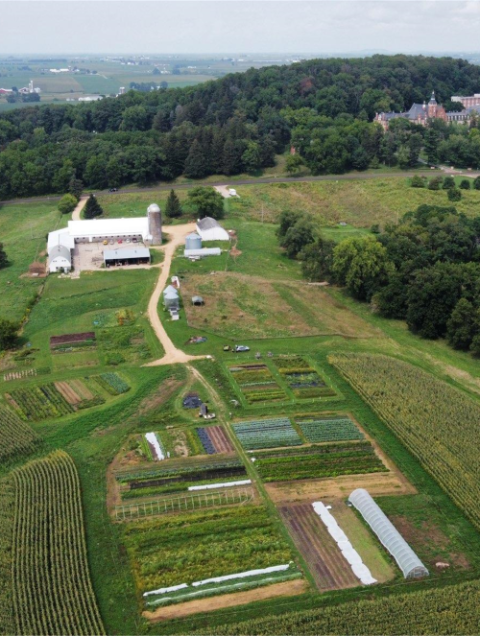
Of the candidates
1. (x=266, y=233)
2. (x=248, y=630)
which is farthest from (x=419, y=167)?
(x=248, y=630)

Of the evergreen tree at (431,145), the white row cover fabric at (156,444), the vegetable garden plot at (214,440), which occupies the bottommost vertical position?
the white row cover fabric at (156,444)

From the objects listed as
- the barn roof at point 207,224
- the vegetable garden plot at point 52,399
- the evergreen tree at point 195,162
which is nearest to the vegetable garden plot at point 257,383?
the vegetable garden plot at point 52,399

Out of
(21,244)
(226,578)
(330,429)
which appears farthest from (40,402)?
(21,244)

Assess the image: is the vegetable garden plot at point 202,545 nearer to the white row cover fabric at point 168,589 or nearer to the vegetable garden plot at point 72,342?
the white row cover fabric at point 168,589

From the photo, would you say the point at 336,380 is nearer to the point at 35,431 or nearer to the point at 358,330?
the point at 358,330

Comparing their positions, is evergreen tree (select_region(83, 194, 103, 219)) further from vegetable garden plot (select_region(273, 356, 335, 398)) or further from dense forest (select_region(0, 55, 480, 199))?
vegetable garden plot (select_region(273, 356, 335, 398))
